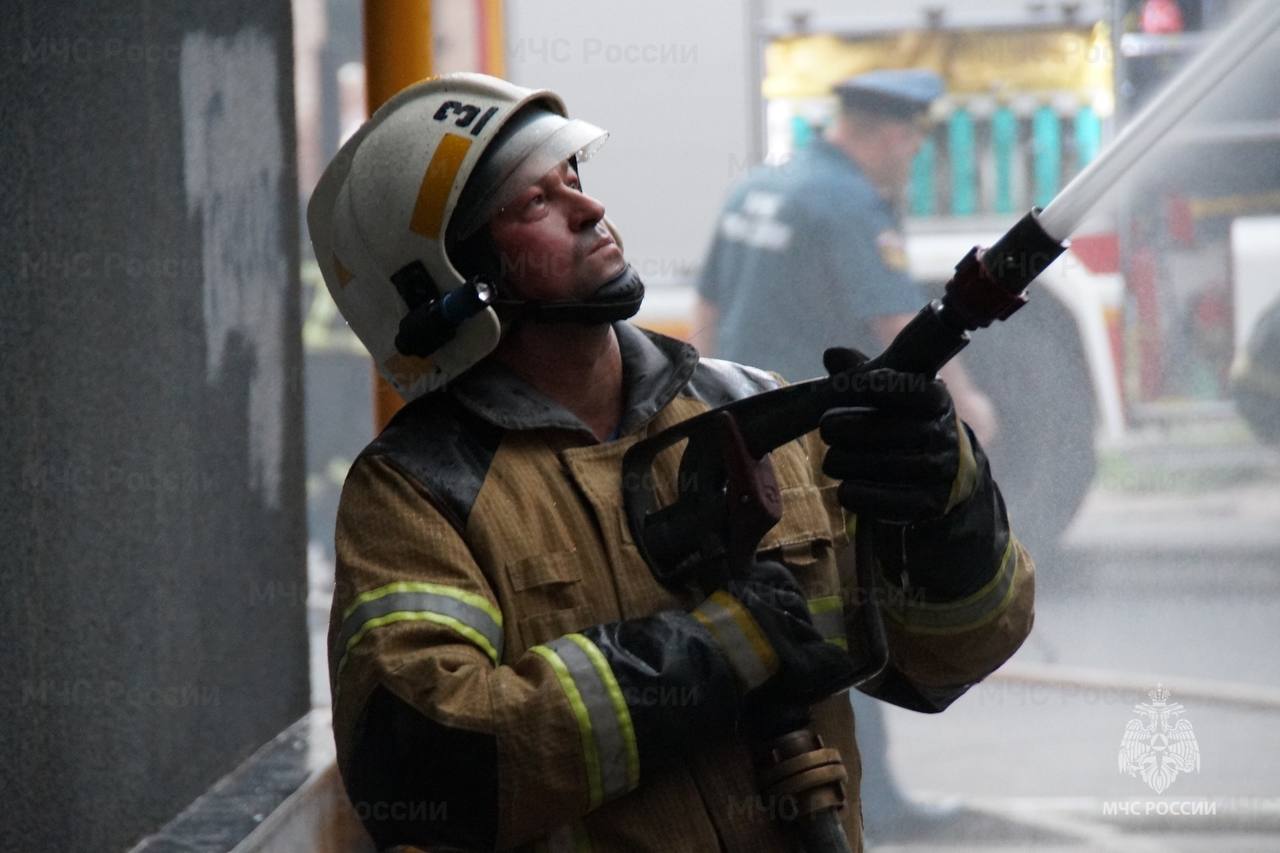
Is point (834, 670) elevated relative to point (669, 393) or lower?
lower

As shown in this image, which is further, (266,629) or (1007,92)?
(1007,92)

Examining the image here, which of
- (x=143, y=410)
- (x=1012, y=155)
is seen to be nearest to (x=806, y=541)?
(x=143, y=410)

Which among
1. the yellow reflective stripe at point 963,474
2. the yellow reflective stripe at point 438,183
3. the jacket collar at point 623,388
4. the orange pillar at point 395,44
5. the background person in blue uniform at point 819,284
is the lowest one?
the background person in blue uniform at point 819,284

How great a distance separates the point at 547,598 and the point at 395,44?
54.3 inches

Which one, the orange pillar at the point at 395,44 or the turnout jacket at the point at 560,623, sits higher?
the orange pillar at the point at 395,44

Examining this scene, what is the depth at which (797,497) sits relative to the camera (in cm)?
203

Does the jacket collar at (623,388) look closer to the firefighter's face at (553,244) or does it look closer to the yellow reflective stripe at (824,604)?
the firefighter's face at (553,244)

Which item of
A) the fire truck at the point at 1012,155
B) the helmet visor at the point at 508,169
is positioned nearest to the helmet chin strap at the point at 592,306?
the helmet visor at the point at 508,169

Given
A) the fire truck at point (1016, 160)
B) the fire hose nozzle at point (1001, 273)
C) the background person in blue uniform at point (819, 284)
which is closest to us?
the fire hose nozzle at point (1001, 273)

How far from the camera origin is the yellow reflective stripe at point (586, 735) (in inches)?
69.4

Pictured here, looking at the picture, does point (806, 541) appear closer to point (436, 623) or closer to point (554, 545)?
point (554, 545)

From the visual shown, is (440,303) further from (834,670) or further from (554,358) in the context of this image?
(834,670)

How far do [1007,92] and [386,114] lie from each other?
4.25m

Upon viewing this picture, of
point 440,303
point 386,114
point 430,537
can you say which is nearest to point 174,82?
point 386,114
